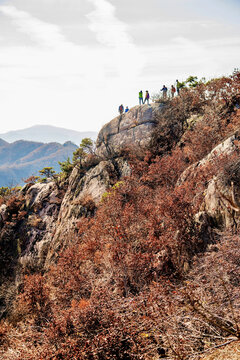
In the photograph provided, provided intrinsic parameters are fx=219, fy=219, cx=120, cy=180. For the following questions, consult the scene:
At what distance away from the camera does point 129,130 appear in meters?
23.1

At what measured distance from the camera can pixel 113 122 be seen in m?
25.2

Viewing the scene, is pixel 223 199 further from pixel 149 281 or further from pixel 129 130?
pixel 129 130

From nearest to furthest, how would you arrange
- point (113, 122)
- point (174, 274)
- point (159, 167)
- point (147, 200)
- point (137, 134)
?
point (174, 274) → point (147, 200) → point (159, 167) → point (137, 134) → point (113, 122)

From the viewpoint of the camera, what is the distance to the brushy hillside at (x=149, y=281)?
5121mm

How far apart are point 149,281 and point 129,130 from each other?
17.3 m

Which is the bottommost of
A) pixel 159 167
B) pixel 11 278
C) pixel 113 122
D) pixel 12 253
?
pixel 11 278

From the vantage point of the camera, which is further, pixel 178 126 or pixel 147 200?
pixel 178 126

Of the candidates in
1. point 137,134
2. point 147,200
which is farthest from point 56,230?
point 137,134

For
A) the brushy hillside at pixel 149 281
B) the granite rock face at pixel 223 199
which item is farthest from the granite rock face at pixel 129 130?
the granite rock face at pixel 223 199

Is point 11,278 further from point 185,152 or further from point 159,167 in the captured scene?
point 185,152

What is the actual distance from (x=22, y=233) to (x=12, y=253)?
197 centimetres

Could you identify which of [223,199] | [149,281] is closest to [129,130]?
[223,199]

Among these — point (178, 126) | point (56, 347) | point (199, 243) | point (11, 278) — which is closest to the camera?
point (56, 347)

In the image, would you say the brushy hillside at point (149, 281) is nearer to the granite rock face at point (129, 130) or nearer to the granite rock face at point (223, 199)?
the granite rock face at point (223, 199)
